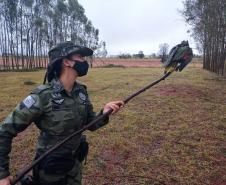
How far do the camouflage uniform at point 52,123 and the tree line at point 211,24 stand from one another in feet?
61.4

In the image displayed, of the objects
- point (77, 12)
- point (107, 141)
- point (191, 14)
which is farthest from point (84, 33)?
point (107, 141)

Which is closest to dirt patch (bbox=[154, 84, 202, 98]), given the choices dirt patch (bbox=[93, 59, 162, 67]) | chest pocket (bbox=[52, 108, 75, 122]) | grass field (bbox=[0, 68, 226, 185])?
grass field (bbox=[0, 68, 226, 185])

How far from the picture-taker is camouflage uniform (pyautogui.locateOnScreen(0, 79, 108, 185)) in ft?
8.77

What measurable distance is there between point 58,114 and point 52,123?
0.28ft

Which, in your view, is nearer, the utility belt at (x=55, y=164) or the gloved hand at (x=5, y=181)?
the gloved hand at (x=5, y=181)

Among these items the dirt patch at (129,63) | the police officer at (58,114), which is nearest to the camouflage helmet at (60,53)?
the police officer at (58,114)

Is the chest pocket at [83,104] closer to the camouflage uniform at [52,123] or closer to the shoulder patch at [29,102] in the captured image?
the camouflage uniform at [52,123]

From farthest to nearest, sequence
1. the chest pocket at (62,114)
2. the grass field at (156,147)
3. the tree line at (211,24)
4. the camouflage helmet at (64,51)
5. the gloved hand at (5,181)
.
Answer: the tree line at (211,24)
the grass field at (156,147)
the camouflage helmet at (64,51)
the chest pocket at (62,114)
the gloved hand at (5,181)

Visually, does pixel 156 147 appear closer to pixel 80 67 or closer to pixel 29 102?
pixel 80 67

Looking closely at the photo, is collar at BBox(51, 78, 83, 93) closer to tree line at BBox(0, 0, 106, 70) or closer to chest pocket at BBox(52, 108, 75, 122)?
chest pocket at BBox(52, 108, 75, 122)

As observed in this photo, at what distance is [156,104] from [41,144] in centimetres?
802

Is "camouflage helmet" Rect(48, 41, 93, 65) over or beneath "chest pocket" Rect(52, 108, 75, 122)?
over

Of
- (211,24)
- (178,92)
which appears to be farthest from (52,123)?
(211,24)

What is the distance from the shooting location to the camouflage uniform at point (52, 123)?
2672 mm
